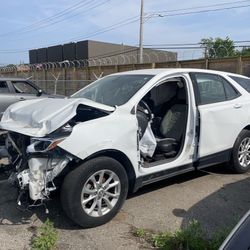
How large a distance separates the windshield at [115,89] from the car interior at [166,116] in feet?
0.88

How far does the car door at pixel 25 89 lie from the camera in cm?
1111

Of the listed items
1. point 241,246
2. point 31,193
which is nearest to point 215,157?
point 31,193

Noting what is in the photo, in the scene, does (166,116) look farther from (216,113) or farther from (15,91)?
(15,91)

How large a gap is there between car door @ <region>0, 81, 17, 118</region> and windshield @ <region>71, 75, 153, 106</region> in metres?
5.65

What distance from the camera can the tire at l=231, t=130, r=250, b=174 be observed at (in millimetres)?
5922

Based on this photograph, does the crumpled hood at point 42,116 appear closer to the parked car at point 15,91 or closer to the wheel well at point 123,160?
the wheel well at point 123,160

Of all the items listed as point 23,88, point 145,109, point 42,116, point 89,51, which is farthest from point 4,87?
point 89,51

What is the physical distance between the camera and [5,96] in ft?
35.7

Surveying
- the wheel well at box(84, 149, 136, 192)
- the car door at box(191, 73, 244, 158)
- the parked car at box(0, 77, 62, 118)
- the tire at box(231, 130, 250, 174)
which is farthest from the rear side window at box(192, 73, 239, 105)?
the parked car at box(0, 77, 62, 118)

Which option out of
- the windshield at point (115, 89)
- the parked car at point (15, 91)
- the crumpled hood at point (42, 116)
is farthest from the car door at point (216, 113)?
the parked car at point (15, 91)

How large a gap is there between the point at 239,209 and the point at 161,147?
48.8 inches

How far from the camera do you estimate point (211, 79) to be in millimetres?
5719

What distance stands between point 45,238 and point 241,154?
3524 mm

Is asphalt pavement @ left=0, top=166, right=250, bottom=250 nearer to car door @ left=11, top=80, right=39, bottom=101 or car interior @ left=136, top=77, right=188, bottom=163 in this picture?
car interior @ left=136, top=77, right=188, bottom=163
